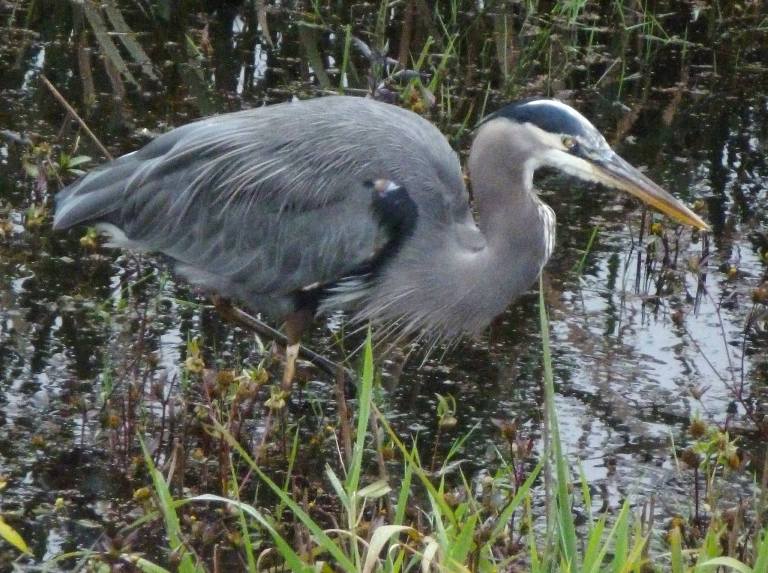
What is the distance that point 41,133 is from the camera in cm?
538

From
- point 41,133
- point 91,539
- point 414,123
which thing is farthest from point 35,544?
point 41,133

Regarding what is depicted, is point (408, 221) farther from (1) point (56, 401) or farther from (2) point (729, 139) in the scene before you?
(2) point (729, 139)

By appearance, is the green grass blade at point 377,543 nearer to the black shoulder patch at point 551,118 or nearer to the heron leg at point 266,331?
the black shoulder patch at point 551,118

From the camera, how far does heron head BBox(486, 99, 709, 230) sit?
11.8 feet

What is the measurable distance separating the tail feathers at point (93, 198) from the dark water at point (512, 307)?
1.19 ft

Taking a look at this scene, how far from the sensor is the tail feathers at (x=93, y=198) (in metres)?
4.12

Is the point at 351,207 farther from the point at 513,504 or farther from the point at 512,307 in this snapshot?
the point at 513,504

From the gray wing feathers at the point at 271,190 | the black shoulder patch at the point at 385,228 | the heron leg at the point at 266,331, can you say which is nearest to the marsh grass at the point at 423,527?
the heron leg at the point at 266,331

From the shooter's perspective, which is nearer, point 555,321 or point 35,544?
point 35,544

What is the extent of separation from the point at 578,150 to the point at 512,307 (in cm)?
129

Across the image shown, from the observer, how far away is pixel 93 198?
414 cm

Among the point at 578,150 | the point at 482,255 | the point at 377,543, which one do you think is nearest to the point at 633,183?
the point at 578,150

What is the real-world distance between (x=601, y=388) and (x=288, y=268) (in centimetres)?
105

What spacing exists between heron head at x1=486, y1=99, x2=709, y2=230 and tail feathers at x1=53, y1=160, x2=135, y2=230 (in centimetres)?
122
